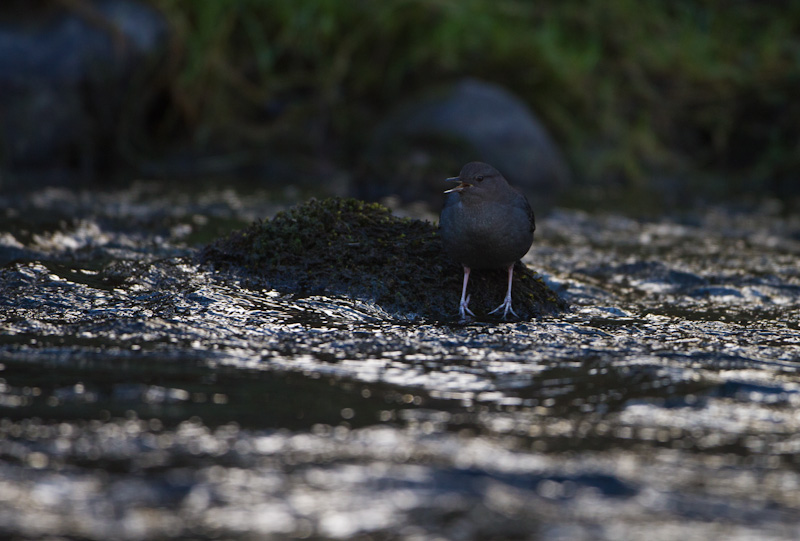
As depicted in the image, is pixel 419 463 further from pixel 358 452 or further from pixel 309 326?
pixel 309 326

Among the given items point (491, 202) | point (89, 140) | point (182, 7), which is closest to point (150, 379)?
point (491, 202)

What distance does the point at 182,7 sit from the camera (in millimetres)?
11234

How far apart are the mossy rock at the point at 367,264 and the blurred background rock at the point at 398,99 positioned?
4167 millimetres

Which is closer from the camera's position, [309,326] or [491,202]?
[309,326]

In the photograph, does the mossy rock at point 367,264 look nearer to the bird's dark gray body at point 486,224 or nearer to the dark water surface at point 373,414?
the dark water surface at point 373,414

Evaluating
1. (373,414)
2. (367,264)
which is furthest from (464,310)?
(373,414)

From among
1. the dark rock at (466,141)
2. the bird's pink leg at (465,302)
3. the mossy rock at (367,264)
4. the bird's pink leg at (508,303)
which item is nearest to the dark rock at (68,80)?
the dark rock at (466,141)

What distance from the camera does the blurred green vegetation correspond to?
11.4m

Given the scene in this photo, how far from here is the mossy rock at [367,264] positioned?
5176 millimetres

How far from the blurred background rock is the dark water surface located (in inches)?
173

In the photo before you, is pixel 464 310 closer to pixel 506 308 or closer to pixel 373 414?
pixel 506 308

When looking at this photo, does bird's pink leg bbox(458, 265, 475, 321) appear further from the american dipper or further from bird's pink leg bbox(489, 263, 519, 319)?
bird's pink leg bbox(489, 263, 519, 319)

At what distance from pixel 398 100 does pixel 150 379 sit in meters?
8.51

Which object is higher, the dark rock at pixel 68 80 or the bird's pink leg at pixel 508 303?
the dark rock at pixel 68 80
